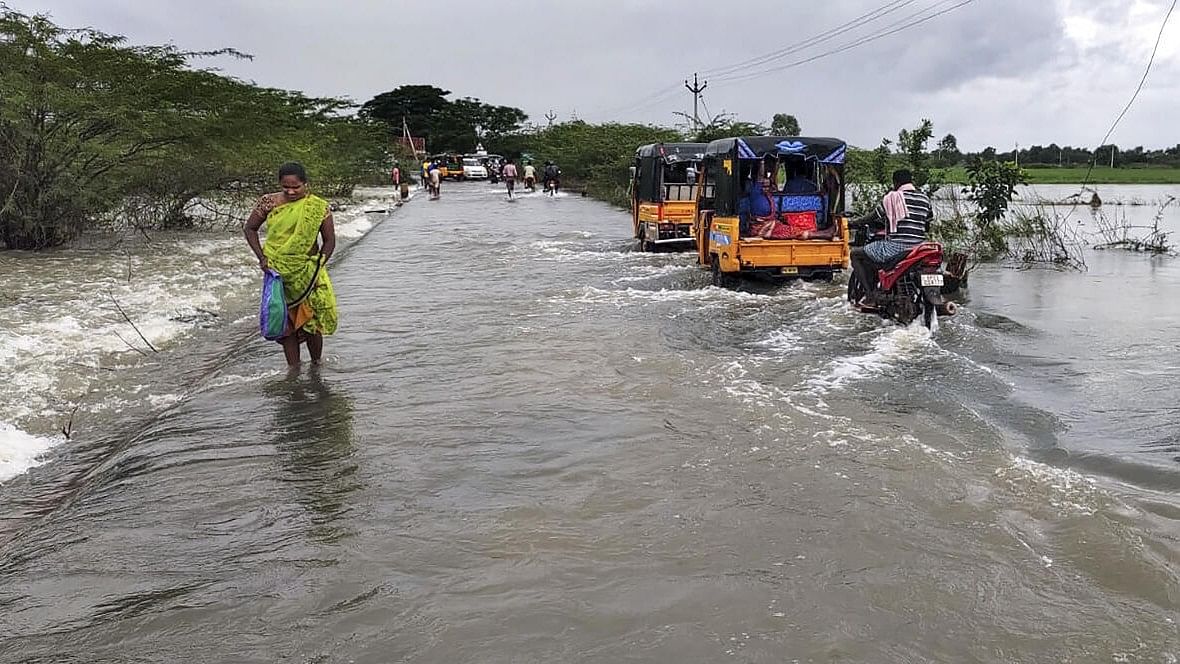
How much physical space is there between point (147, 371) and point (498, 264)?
805 centimetres

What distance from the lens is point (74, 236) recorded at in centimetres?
1588

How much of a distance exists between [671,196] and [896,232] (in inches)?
306

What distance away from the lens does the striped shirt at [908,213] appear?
9.10 metres

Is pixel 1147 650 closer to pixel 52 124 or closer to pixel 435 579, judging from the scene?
pixel 435 579

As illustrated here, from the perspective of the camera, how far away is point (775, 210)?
42.5 feet

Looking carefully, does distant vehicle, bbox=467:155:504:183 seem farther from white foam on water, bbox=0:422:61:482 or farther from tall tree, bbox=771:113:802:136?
white foam on water, bbox=0:422:61:482

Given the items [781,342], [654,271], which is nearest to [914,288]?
[781,342]

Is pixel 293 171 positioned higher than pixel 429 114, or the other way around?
pixel 429 114

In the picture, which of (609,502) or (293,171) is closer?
(609,502)

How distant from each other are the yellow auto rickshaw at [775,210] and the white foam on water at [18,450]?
8506 millimetres

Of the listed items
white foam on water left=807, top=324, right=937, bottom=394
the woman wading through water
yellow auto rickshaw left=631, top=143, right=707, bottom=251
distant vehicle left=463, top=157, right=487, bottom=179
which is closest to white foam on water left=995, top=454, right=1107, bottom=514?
white foam on water left=807, top=324, right=937, bottom=394

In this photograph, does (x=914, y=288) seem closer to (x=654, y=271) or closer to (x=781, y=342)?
(x=781, y=342)

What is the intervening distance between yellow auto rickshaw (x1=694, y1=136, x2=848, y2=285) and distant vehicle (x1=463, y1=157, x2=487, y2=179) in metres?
49.3

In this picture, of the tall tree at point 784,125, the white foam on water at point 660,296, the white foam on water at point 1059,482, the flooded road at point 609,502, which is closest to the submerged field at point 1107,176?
the tall tree at point 784,125
